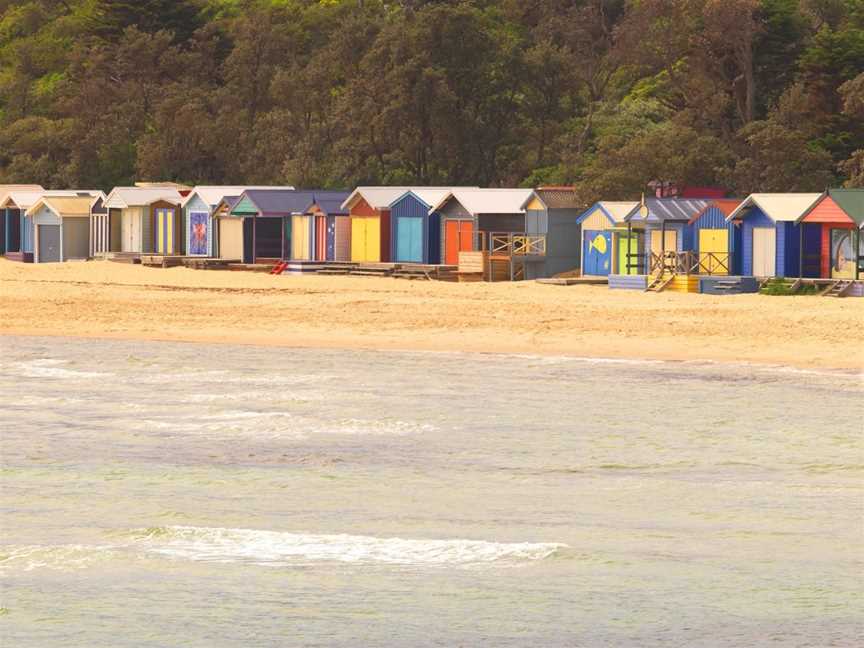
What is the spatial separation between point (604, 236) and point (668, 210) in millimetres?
3292

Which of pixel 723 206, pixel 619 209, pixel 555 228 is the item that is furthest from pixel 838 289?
pixel 555 228

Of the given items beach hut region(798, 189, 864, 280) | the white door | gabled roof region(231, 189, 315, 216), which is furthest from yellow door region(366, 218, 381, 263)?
beach hut region(798, 189, 864, 280)

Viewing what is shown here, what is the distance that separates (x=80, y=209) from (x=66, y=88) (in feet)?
146

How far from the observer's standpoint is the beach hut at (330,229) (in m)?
66.8

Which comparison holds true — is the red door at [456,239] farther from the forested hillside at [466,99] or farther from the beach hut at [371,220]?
the forested hillside at [466,99]

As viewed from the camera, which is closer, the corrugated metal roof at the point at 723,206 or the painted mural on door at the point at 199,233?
A: the corrugated metal roof at the point at 723,206

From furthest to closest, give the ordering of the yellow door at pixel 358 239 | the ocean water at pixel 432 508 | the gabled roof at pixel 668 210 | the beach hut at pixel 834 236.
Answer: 1. the yellow door at pixel 358 239
2. the gabled roof at pixel 668 210
3. the beach hut at pixel 834 236
4. the ocean water at pixel 432 508

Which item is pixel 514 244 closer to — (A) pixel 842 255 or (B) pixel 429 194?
(B) pixel 429 194

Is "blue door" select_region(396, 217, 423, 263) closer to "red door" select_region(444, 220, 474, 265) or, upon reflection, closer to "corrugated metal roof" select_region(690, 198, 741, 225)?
"red door" select_region(444, 220, 474, 265)

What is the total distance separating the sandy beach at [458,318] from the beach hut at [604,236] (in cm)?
207

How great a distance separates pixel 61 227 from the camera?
78.1 meters

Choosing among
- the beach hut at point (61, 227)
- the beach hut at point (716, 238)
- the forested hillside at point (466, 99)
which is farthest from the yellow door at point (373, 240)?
the beach hut at point (61, 227)

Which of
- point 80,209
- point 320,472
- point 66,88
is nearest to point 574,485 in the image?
point 320,472

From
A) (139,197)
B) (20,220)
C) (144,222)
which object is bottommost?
(144,222)
